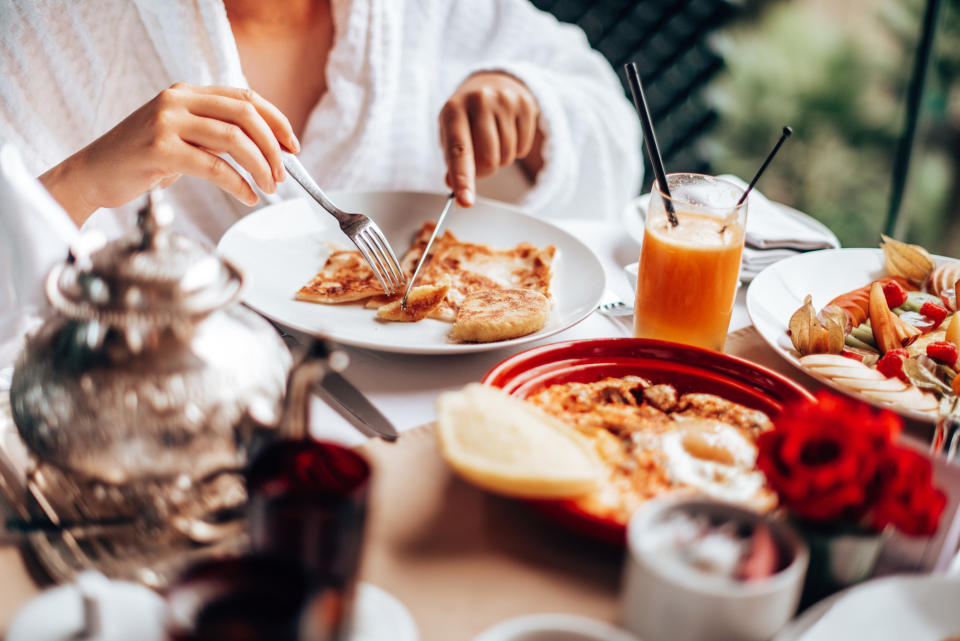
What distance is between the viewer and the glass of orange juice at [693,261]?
2.88ft

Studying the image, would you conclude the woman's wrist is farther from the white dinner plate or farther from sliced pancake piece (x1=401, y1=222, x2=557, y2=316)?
sliced pancake piece (x1=401, y1=222, x2=557, y2=316)

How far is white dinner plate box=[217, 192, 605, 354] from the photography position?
896mm

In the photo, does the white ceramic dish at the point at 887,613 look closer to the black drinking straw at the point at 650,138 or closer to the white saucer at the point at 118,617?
the white saucer at the point at 118,617

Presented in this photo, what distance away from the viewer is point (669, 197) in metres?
0.87

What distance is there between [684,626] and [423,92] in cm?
128

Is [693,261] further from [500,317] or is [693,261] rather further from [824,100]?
[824,100]

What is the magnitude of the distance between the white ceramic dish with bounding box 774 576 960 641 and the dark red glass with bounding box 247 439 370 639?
27 cm

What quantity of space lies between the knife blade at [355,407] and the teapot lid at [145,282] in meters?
0.24

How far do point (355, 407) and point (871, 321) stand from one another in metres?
0.63

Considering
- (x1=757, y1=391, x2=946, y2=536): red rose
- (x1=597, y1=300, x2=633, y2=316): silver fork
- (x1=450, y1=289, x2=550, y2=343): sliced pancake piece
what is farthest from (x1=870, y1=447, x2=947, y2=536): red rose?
(x1=597, y1=300, x2=633, y2=316): silver fork

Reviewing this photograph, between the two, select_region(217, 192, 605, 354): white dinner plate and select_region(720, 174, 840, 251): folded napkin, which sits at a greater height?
select_region(217, 192, 605, 354): white dinner plate

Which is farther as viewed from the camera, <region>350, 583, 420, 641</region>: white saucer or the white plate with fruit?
the white plate with fruit

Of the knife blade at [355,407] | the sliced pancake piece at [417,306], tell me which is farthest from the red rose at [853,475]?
the sliced pancake piece at [417,306]

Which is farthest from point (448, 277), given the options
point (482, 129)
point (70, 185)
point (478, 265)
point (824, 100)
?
point (824, 100)
